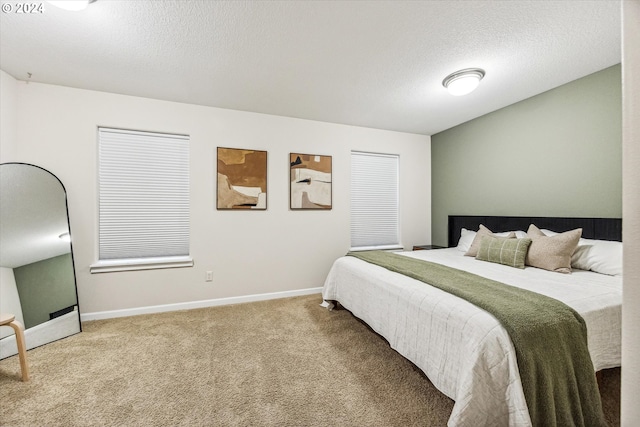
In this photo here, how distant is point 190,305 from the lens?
3252 mm

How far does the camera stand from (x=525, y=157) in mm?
3188

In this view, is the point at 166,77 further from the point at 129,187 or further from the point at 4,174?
the point at 4,174

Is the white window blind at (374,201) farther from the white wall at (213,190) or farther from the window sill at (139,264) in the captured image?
the window sill at (139,264)

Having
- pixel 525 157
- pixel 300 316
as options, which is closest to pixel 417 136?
pixel 525 157

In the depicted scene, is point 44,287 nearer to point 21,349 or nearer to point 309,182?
point 21,349

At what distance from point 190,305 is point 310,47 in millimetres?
3068

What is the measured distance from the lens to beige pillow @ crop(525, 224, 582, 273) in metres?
2.32

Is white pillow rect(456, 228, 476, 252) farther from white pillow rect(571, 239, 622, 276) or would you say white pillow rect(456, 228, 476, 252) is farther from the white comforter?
white pillow rect(571, 239, 622, 276)

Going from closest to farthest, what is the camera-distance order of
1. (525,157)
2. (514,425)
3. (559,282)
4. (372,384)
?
(514,425) < (372,384) < (559,282) < (525,157)

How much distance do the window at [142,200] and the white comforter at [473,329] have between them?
2326mm

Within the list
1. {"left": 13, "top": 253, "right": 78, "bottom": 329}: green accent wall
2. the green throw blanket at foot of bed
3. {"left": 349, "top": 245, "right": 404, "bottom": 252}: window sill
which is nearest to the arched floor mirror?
{"left": 13, "top": 253, "right": 78, "bottom": 329}: green accent wall

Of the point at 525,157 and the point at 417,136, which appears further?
the point at 417,136

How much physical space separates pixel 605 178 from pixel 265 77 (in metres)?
3.37

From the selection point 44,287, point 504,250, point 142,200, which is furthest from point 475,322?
point 44,287
